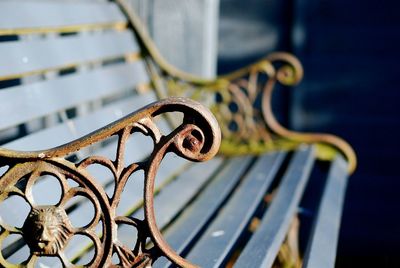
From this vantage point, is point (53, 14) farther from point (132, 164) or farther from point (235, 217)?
point (132, 164)

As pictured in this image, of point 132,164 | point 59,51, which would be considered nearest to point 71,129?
point 59,51

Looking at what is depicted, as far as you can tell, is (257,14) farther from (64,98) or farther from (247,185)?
(64,98)

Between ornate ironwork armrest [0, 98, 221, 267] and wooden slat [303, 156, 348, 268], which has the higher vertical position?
ornate ironwork armrest [0, 98, 221, 267]

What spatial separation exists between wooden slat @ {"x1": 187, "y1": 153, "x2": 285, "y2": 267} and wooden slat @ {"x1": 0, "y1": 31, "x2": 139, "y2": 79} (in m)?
0.70

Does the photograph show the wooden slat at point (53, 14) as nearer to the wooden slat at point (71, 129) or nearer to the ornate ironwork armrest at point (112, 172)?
the wooden slat at point (71, 129)

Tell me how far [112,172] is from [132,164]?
0.05 metres

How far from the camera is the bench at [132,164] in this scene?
5.51 ft

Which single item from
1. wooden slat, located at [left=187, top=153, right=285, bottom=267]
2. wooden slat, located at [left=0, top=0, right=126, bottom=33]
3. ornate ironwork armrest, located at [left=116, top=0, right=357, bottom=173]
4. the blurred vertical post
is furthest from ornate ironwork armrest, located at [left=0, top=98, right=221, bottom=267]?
the blurred vertical post

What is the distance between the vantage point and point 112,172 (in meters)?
1.67

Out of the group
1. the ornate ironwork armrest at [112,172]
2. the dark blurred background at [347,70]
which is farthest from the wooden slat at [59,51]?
the dark blurred background at [347,70]

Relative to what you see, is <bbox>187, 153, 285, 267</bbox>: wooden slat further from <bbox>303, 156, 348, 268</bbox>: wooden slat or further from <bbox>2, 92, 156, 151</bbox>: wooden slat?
<bbox>2, 92, 156, 151</bbox>: wooden slat

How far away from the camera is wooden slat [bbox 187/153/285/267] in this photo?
215cm

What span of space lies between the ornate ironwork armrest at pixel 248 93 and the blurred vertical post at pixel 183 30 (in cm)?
33

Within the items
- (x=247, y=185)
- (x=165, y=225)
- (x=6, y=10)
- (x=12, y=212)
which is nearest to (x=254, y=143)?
(x=247, y=185)
